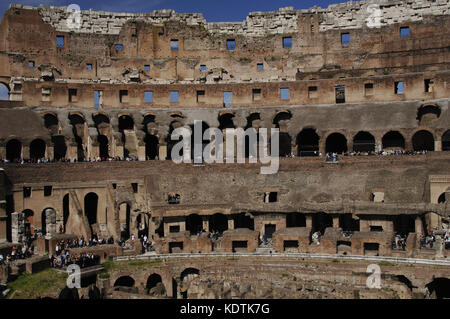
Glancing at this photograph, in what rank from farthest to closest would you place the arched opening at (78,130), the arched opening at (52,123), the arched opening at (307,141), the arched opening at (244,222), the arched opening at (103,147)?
the arched opening at (103,147) < the arched opening at (307,141) < the arched opening at (78,130) < the arched opening at (52,123) < the arched opening at (244,222)

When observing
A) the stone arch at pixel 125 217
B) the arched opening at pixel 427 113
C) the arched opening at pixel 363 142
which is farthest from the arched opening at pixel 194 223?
the arched opening at pixel 427 113

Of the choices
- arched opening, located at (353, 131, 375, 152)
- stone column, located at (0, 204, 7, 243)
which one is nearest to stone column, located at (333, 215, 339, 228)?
arched opening, located at (353, 131, 375, 152)

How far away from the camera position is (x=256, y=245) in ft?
106

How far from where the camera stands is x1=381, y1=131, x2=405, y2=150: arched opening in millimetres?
42916

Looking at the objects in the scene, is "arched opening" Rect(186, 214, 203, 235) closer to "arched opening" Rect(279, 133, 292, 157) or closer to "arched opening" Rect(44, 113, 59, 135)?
"arched opening" Rect(279, 133, 292, 157)

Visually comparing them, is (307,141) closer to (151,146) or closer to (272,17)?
(151,146)

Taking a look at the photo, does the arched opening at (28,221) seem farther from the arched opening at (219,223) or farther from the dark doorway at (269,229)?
the dark doorway at (269,229)

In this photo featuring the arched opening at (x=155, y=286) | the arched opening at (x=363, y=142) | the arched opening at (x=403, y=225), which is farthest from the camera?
the arched opening at (x=363, y=142)

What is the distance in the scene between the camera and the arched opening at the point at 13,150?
42.5 meters

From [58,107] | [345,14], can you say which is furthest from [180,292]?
[345,14]

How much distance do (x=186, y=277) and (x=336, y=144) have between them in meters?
20.8

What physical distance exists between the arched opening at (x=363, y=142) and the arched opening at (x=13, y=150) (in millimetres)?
28715

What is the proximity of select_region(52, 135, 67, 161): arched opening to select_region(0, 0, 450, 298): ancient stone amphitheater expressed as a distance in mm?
183
